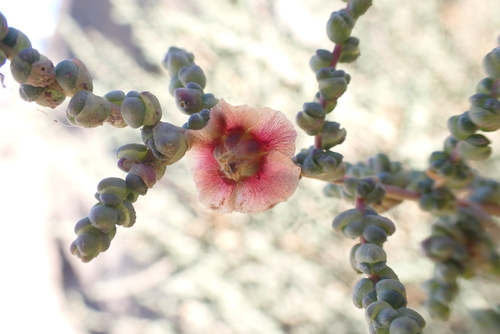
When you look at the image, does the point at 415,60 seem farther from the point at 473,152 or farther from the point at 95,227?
the point at 95,227

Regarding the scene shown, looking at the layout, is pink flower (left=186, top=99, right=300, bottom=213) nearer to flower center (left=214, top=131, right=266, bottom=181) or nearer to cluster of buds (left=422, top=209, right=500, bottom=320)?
flower center (left=214, top=131, right=266, bottom=181)

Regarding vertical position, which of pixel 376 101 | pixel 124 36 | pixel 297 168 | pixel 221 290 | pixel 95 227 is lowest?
pixel 95 227

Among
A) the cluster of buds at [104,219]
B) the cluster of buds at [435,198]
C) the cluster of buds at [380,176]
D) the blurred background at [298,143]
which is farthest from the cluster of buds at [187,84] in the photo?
the blurred background at [298,143]

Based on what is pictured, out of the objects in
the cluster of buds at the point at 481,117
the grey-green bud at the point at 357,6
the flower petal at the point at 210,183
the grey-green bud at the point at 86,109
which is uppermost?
the grey-green bud at the point at 357,6

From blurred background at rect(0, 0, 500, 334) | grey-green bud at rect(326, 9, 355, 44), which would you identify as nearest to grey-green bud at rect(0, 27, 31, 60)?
grey-green bud at rect(326, 9, 355, 44)

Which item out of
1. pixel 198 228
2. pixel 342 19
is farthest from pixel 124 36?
pixel 342 19

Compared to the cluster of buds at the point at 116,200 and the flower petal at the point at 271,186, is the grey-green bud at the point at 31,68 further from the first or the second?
the flower petal at the point at 271,186

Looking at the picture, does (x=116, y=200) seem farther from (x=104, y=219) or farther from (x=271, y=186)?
(x=271, y=186)

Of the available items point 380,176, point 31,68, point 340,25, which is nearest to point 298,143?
point 380,176
